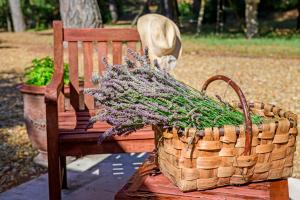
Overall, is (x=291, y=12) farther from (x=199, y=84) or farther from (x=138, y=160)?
(x=138, y=160)

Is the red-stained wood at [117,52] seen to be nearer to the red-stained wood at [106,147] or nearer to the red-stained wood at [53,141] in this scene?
the red-stained wood at [53,141]

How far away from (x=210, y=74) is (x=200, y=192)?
Result: 6824 mm

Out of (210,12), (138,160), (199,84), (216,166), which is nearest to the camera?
(216,166)

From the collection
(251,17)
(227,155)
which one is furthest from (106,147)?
(251,17)

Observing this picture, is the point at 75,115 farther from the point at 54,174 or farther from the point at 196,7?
the point at 196,7

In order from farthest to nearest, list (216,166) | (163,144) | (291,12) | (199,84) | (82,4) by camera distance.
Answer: (291,12)
(82,4)
(199,84)
(163,144)
(216,166)

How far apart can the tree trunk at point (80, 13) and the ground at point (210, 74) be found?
1.37 metres

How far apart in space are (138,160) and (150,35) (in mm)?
1557

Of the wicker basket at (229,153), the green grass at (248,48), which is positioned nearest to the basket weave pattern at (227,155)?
the wicker basket at (229,153)

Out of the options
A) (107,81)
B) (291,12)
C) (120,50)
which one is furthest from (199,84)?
(291,12)

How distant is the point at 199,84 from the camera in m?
7.89

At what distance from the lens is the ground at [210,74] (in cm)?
461

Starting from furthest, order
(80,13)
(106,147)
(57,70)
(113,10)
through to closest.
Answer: (113,10) < (80,13) < (57,70) < (106,147)

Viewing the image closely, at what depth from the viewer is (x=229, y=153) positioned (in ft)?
6.48
